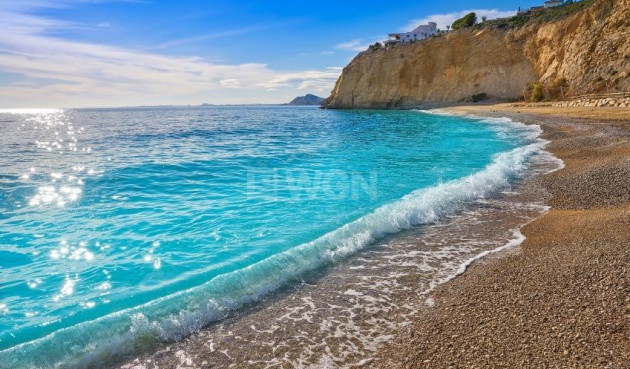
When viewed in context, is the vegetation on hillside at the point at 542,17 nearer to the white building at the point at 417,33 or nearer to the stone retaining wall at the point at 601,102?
the stone retaining wall at the point at 601,102

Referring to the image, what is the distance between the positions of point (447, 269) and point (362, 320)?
77.0 inches

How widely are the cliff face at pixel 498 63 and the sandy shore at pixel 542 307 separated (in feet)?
119

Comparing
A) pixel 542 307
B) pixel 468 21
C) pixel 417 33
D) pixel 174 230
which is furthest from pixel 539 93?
pixel 417 33

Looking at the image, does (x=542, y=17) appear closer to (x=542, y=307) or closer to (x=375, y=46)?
(x=375, y=46)

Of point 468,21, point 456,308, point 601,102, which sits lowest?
point 456,308

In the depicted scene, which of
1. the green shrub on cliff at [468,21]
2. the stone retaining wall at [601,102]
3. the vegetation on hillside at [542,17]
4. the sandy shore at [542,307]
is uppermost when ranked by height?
the green shrub on cliff at [468,21]

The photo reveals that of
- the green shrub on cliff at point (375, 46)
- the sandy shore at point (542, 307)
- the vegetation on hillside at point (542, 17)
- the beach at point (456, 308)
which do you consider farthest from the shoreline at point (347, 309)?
the green shrub on cliff at point (375, 46)

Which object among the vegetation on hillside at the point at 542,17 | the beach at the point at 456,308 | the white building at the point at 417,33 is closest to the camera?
the beach at the point at 456,308

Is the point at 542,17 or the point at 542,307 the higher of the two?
the point at 542,17

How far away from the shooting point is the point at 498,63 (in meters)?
62.2

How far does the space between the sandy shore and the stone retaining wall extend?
92.9 ft

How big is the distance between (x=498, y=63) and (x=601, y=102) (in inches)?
1298

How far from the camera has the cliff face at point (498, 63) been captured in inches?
1528

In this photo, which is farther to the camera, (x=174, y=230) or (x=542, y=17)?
(x=542, y=17)
